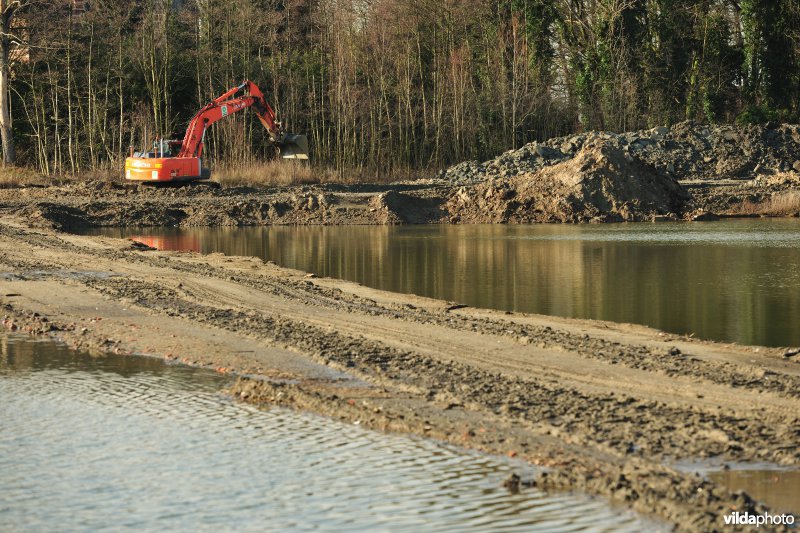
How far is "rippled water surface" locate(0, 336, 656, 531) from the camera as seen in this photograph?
680 cm

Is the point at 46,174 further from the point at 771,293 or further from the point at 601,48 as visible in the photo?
the point at 771,293

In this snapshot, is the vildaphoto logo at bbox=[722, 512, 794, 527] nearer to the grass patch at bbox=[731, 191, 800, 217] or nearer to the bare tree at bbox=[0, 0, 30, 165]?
the grass patch at bbox=[731, 191, 800, 217]

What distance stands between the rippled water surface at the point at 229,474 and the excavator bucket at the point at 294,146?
92.6 ft

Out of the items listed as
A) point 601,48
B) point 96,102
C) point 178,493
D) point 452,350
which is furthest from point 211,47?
point 178,493

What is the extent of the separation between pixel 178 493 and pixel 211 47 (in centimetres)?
4437

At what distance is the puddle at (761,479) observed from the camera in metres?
6.90

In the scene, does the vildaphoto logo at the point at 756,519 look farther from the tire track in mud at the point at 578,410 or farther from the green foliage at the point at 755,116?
the green foliage at the point at 755,116

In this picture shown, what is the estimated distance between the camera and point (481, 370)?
1062cm

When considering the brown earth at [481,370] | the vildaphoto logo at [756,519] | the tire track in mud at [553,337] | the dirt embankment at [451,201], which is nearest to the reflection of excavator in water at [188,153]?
the dirt embankment at [451,201]

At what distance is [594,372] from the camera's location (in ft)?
34.2

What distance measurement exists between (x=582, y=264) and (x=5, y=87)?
30394 millimetres

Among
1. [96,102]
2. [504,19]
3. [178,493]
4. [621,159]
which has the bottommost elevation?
[178,493]

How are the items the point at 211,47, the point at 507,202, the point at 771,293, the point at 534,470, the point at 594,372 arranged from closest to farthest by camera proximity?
the point at 534,470 < the point at 594,372 < the point at 771,293 < the point at 507,202 < the point at 211,47

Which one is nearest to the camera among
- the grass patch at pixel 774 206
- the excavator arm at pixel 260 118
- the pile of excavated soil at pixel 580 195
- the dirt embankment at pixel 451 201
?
the dirt embankment at pixel 451 201
